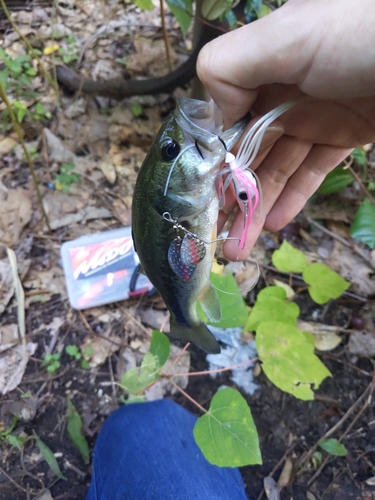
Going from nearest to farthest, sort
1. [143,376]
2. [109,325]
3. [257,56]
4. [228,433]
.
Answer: [257,56] → [228,433] → [143,376] → [109,325]

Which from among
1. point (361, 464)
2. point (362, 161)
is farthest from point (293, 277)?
point (361, 464)

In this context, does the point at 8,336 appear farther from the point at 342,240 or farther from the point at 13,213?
the point at 342,240

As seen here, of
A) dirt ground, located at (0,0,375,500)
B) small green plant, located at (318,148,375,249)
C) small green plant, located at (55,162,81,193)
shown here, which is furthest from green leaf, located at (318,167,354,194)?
small green plant, located at (55,162,81,193)

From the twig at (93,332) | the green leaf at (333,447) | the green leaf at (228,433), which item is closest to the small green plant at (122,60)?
the twig at (93,332)

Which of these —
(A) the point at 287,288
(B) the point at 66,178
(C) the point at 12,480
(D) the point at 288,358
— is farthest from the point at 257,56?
(C) the point at 12,480

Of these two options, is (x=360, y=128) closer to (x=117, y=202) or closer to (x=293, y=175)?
(x=293, y=175)

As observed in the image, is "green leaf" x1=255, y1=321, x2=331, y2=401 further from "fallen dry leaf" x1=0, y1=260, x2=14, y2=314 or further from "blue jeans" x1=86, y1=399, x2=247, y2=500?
"fallen dry leaf" x1=0, y1=260, x2=14, y2=314
